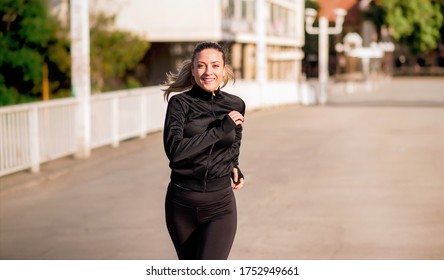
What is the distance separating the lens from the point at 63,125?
47.1ft

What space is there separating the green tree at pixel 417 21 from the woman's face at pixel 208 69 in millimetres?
31526

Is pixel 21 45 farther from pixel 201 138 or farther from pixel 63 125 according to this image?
pixel 201 138

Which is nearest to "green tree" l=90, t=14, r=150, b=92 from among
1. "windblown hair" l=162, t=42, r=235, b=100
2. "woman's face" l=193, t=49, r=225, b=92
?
"windblown hair" l=162, t=42, r=235, b=100

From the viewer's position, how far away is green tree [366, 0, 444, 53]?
36.9 m

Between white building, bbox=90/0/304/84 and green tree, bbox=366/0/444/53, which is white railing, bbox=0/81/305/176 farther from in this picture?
white building, bbox=90/0/304/84

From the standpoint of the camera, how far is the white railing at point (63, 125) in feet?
39.8

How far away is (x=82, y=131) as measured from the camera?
15000mm

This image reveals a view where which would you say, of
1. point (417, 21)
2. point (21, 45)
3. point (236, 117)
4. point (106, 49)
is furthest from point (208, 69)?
point (417, 21)

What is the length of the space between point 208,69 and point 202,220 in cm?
73

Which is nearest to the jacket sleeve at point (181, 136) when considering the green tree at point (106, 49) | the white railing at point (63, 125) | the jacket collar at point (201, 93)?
the jacket collar at point (201, 93)

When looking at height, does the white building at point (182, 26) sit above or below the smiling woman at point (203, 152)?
above

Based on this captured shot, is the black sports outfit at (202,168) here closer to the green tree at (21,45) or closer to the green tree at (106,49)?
the green tree at (21,45)

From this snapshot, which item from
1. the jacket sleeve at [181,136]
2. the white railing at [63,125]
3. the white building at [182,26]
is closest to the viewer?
the jacket sleeve at [181,136]

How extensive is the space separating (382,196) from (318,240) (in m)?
3.03
